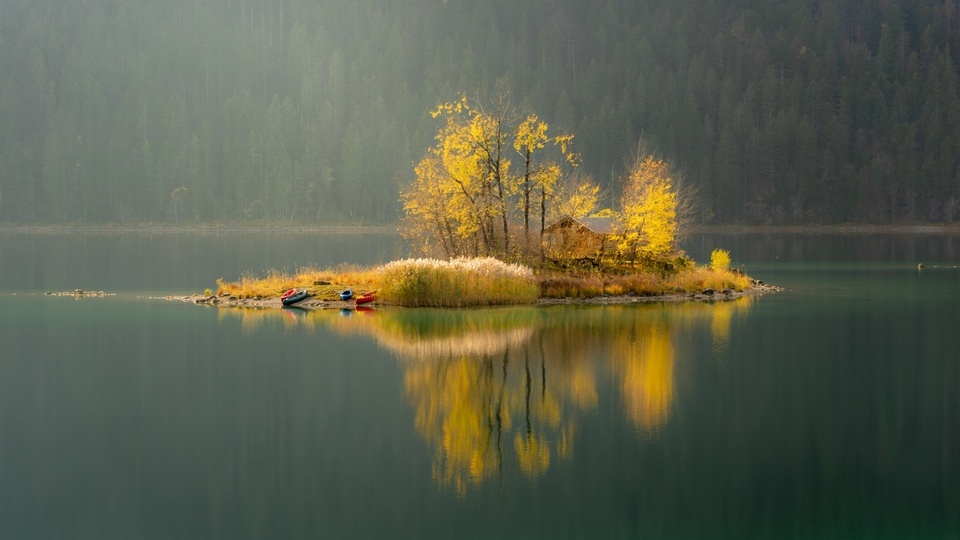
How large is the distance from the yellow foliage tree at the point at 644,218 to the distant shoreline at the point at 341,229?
106m

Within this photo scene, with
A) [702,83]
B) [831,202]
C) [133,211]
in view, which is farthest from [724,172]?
[133,211]

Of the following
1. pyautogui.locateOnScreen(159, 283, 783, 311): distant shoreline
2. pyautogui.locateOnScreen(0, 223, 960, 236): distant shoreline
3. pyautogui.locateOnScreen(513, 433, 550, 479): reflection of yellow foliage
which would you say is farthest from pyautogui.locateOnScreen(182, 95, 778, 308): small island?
pyautogui.locateOnScreen(0, 223, 960, 236): distant shoreline

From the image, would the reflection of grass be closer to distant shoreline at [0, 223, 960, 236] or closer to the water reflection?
the water reflection

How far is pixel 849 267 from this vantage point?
71312 millimetres

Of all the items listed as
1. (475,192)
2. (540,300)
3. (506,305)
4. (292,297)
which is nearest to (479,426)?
(506,305)

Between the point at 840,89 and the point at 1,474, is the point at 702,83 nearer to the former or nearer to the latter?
the point at 840,89

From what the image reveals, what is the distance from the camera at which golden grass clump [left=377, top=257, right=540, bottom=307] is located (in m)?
41.2

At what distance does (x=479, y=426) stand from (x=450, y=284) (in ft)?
70.9

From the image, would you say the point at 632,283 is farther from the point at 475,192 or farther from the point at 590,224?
the point at 475,192

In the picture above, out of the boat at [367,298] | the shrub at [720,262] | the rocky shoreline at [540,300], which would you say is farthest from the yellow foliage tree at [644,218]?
the boat at [367,298]

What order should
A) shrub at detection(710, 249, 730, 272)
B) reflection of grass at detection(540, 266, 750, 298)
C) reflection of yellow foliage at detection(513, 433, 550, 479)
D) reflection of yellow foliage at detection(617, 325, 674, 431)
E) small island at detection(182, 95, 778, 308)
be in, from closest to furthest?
reflection of yellow foliage at detection(513, 433, 550, 479) → reflection of yellow foliage at detection(617, 325, 674, 431) → reflection of grass at detection(540, 266, 750, 298) → small island at detection(182, 95, 778, 308) → shrub at detection(710, 249, 730, 272)

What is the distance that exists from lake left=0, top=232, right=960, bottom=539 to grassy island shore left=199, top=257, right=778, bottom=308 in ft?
9.10

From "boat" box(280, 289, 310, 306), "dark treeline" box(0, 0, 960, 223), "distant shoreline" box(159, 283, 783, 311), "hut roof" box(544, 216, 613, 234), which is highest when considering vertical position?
"dark treeline" box(0, 0, 960, 223)

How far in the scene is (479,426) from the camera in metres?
19.8
